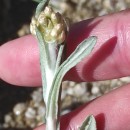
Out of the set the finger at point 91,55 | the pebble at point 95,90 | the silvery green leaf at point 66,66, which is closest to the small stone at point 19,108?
the pebble at point 95,90

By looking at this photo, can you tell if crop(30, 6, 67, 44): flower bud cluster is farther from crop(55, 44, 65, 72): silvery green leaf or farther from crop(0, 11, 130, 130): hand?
crop(0, 11, 130, 130): hand

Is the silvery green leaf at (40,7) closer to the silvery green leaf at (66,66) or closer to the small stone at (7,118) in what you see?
the silvery green leaf at (66,66)

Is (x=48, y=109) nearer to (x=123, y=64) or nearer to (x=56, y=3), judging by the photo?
(x=123, y=64)

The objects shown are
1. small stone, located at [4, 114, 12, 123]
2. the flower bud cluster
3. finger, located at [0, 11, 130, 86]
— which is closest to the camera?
the flower bud cluster

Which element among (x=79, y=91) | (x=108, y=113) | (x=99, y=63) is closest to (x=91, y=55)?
(x=99, y=63)

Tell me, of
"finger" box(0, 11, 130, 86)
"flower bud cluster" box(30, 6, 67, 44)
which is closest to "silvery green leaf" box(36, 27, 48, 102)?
"flower bud cluster" box(30, 6, 67, 44)

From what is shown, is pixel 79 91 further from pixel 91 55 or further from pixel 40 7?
pixel 40 7
